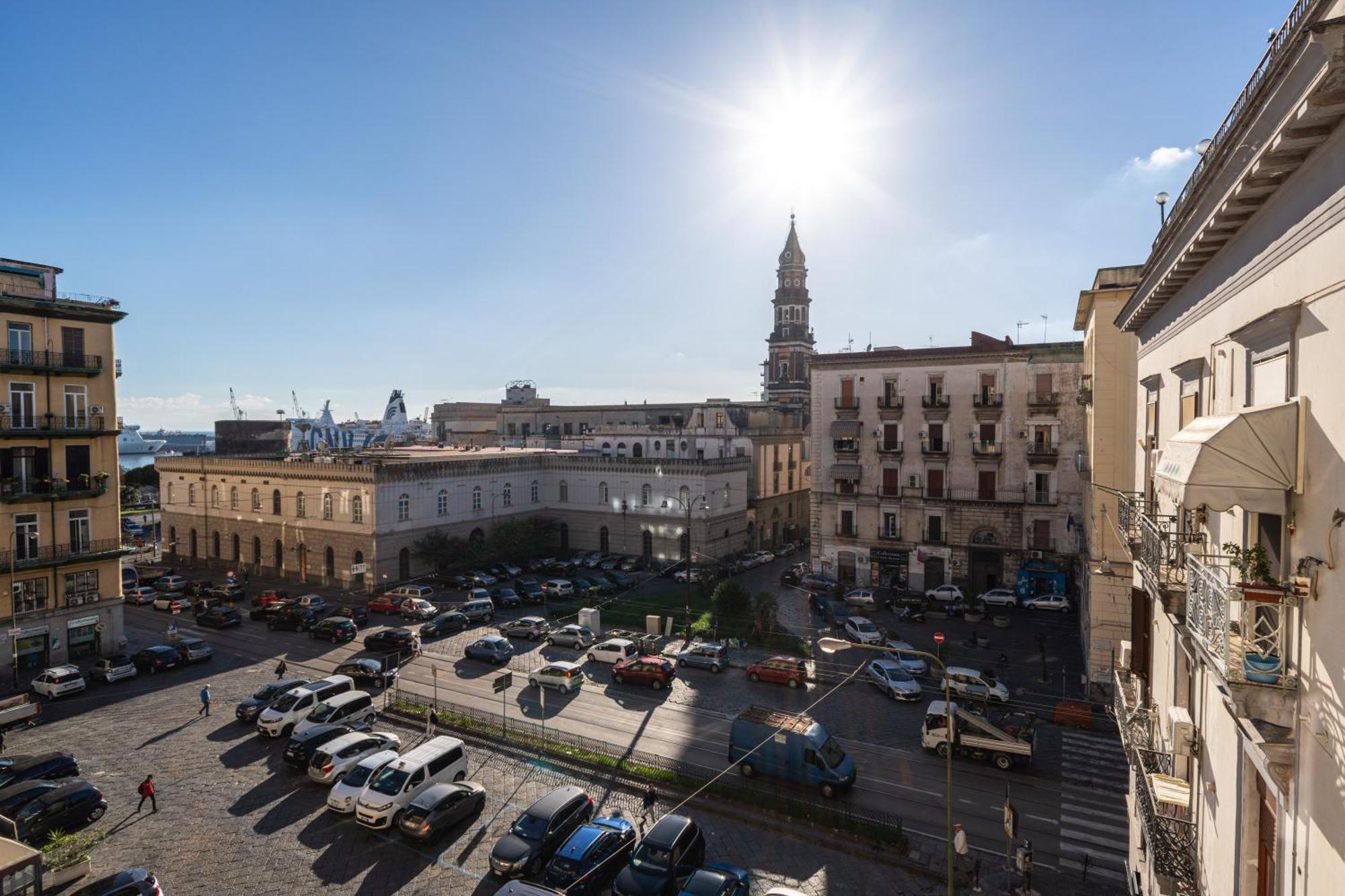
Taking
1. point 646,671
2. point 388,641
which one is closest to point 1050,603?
point 646,671

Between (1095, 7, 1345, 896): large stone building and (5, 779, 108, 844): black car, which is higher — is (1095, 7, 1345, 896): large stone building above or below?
above

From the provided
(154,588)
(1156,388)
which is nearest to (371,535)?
(154,588)

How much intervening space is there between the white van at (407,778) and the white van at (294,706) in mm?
6850

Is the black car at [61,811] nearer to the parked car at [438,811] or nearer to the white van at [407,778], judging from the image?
the white van at [407,778]

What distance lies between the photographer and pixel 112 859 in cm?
1703

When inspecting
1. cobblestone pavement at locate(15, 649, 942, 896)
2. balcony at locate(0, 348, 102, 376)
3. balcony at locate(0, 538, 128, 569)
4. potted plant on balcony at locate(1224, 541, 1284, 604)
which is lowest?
cobblestone pavement at locate(15, 649, 942, 896)

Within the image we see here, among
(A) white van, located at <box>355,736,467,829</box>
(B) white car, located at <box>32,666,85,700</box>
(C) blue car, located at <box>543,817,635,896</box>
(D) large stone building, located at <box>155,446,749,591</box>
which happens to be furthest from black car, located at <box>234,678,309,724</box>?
(D) large stone building, located at <box>155,446,749,591</box>

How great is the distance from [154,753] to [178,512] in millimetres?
44860

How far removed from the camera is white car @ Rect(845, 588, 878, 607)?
131 ft

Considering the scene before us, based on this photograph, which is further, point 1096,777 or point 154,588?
point 154,588

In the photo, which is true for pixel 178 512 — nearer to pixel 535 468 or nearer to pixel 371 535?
pixel 371 535

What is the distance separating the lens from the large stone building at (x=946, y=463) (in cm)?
3944

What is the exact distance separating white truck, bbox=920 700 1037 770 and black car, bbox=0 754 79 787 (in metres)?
26.5

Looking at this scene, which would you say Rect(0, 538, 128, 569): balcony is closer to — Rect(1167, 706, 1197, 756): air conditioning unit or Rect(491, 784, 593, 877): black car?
Rect(491, 784, 593, 877): black car
